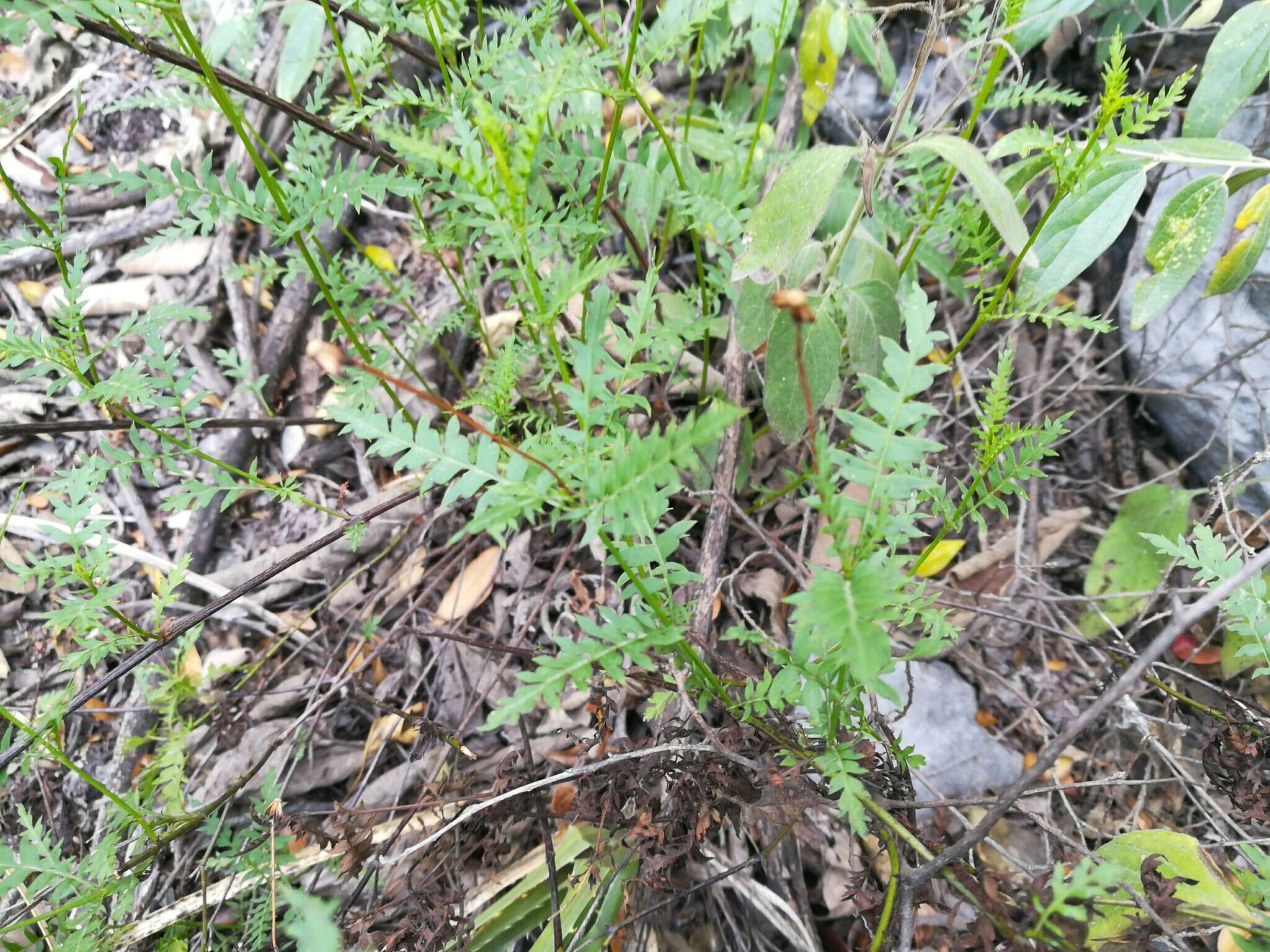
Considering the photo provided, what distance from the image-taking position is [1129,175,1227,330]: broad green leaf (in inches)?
59.5

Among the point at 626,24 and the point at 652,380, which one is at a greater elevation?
the point at 626,24

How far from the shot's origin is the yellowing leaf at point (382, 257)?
2542 millimetres

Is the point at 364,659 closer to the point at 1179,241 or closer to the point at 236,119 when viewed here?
the point at 236,119

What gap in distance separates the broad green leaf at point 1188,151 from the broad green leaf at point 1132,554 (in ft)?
2.78

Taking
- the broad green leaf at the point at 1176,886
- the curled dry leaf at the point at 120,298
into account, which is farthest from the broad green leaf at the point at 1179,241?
the curled dry leaf at the point at 120,298

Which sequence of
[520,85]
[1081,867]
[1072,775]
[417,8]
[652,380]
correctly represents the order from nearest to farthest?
[1081,867], [520,85], [417,8], [1072,775], [652,380]

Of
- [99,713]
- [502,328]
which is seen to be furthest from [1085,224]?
[99,713]

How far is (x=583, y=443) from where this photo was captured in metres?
1.02

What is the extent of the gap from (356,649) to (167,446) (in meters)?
0.94

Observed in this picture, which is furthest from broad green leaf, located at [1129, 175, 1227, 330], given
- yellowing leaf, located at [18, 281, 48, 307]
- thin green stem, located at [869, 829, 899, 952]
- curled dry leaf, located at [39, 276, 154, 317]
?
yellowing leaf, located at [18, 281, 48, 307]

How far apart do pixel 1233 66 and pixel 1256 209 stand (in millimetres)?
312

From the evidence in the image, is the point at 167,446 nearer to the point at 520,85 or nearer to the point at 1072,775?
the point at 520,85

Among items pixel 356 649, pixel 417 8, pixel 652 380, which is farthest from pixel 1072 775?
pixel 417 8

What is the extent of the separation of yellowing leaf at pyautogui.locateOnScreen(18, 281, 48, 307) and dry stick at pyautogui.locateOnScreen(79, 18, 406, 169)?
160 centimetres
